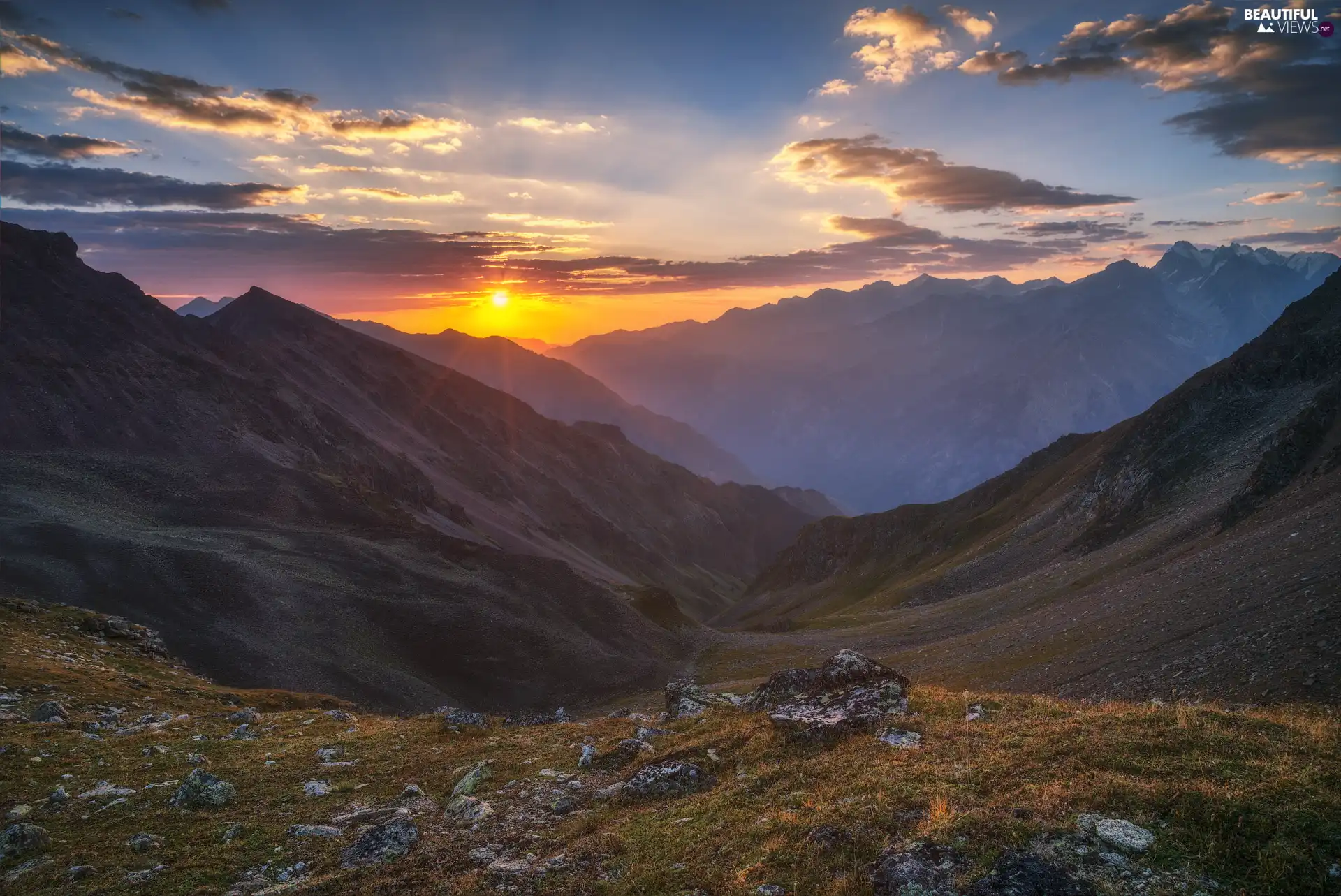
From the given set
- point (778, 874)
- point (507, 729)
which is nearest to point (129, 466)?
point (507, 729)

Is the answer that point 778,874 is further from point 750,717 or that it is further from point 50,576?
point 50,576

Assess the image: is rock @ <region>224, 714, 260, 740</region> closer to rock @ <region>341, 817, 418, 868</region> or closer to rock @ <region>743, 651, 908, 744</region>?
rock @ <region>341, 817, 418, 868</region>

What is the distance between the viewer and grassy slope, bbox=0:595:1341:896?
10617mm

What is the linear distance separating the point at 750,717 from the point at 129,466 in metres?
126

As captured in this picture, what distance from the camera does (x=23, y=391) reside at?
11800 centimetres

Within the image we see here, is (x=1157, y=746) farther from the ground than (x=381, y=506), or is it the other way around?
(x=1157, y=746)

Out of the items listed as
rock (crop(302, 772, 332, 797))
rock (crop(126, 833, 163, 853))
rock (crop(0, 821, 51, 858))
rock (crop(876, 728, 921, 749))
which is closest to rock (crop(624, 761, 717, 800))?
rock (crop(876, 728, 921, 749))

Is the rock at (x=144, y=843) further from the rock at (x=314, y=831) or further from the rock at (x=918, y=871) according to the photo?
the rock at (x=918, y=871)

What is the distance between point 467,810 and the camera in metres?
16.8

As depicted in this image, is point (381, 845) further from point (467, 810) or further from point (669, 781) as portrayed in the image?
point (669, 781)

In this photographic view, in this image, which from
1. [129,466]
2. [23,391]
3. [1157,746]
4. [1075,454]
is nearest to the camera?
[1157,746]

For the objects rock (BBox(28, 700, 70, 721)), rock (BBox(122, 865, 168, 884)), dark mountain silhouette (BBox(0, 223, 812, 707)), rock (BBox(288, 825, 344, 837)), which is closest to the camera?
rock (BBox(122, 865, 168, 884))

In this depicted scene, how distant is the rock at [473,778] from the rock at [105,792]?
30.4ft

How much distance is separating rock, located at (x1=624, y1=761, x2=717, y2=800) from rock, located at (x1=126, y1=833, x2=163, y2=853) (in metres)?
10.9
